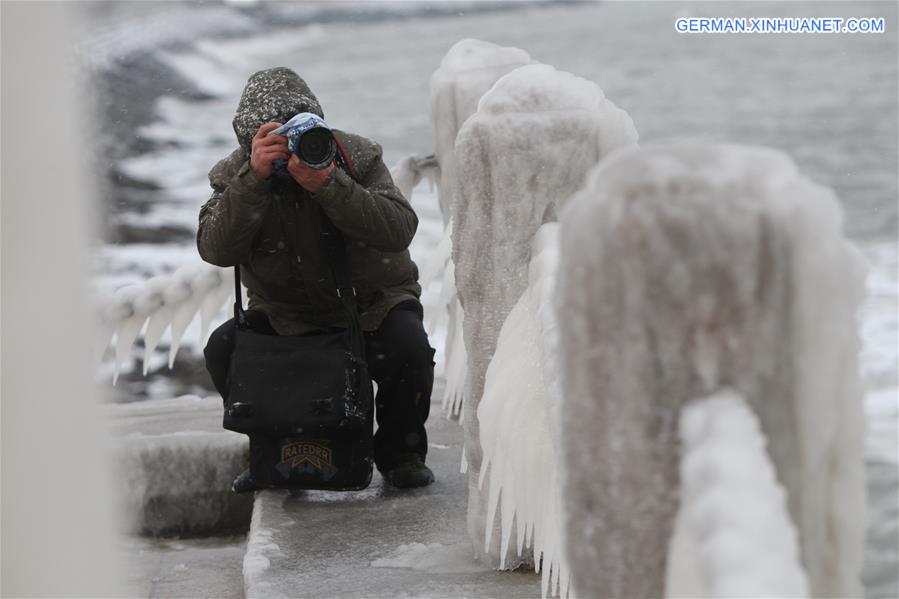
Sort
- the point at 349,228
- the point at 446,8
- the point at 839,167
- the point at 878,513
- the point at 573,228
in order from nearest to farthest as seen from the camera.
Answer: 1. the point at 573,228
2. the point at 349,228
3. the point at 878,513
4. the point at 839,167
5. the point at 446,8

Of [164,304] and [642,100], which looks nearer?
[164,304]

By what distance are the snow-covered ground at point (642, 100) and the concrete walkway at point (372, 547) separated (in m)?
5.32

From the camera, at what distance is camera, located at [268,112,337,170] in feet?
10.0

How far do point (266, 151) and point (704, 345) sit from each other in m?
2.07

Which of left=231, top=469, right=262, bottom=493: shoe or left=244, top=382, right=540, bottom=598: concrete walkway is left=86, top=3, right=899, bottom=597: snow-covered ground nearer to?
left=244, top=382, right=540, bottom=598: concrete walkway

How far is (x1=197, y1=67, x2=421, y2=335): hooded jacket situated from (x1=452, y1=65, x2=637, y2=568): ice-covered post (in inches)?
19.3

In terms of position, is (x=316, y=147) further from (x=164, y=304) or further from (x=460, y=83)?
(x=164, y=304)

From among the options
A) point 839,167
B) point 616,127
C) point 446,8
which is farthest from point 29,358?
point 446,8

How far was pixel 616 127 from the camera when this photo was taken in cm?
259

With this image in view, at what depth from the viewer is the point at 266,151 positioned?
3100 mm

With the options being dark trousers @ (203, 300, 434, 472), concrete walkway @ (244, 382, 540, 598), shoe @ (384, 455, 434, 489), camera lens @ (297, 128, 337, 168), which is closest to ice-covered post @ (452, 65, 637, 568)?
camera lens @ (297, 128, 337, 168)

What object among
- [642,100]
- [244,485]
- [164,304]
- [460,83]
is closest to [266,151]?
[460,83]

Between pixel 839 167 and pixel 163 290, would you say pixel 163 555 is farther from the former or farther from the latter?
pixel 839 167

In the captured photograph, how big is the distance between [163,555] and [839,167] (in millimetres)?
22287
